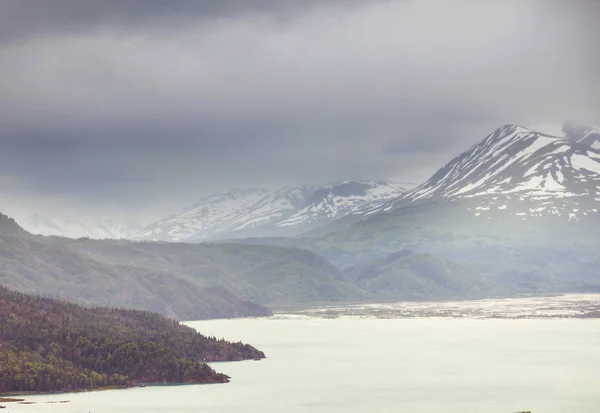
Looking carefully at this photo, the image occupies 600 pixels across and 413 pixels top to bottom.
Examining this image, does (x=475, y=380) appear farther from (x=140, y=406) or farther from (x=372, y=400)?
(x=140, y=406)

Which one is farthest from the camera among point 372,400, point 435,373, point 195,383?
point 435,373

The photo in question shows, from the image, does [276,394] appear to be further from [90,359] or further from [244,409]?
[90,359]

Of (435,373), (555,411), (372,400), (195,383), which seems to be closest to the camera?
(555,411)

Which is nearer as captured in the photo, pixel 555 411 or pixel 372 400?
pixel 555 411

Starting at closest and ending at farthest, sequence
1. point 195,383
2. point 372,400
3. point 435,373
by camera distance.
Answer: point 372,400 → point 195,383 → point 435,373

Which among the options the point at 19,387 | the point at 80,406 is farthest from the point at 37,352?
the point at 80,406

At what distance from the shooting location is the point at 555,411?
14362 centimetres

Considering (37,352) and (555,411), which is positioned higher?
(37,352)

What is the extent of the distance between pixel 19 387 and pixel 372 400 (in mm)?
50597

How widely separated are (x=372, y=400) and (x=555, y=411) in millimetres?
26795

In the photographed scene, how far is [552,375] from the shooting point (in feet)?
624

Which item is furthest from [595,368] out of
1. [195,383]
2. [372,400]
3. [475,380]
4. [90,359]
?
[90,359]

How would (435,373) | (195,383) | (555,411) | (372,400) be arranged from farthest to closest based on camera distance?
(435,373) < (195,383) < (372,400) < (555,411)

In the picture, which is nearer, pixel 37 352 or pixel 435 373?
pixel 37 352
